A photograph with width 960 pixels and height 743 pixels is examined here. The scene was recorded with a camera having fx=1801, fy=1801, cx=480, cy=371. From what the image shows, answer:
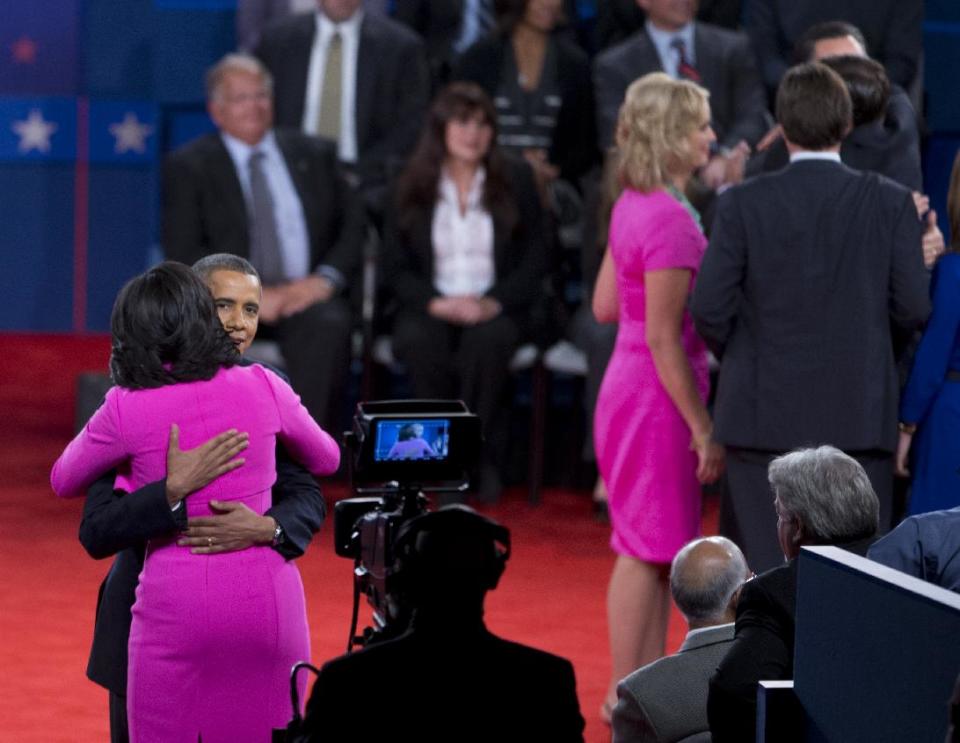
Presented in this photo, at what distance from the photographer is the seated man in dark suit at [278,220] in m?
6.94

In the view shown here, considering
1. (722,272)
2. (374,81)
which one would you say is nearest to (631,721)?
(722,272)

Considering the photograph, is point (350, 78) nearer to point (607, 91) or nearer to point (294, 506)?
point (607, 91)

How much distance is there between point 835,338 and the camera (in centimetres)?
413

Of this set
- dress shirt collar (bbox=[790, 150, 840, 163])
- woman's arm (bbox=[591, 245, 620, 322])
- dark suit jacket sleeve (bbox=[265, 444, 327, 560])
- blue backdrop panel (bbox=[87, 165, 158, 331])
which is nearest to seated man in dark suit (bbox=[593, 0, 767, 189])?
woman's arm (bbox=[591, 245, 620, 322])

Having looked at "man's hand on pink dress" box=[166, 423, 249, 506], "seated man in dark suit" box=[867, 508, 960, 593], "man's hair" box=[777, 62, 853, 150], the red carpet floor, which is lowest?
the red carpet floor

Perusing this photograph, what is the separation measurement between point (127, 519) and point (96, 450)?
127 millimetres

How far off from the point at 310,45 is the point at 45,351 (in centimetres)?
291

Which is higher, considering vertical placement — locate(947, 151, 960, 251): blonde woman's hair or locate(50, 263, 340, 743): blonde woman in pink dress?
locate(947, 151, 960, 251): blonde woman's hair

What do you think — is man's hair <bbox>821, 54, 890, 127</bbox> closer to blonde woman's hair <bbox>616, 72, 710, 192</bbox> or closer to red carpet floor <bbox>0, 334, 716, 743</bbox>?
blonde woman's hair <bbox>616, 72, 710, 192</bbox>

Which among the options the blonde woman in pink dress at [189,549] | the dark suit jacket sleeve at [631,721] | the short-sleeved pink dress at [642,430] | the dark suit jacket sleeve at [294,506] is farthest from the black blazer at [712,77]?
Answer: the blonde woman in pink dress at [189,549]

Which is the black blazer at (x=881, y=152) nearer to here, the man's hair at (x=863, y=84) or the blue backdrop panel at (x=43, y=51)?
the man's hair at (x=863, y=84)

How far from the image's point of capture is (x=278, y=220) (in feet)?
23.4

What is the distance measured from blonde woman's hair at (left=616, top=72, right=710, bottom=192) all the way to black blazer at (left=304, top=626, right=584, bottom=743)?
90.7 inches

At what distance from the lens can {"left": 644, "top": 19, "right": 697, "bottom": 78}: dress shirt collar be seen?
729 cm
